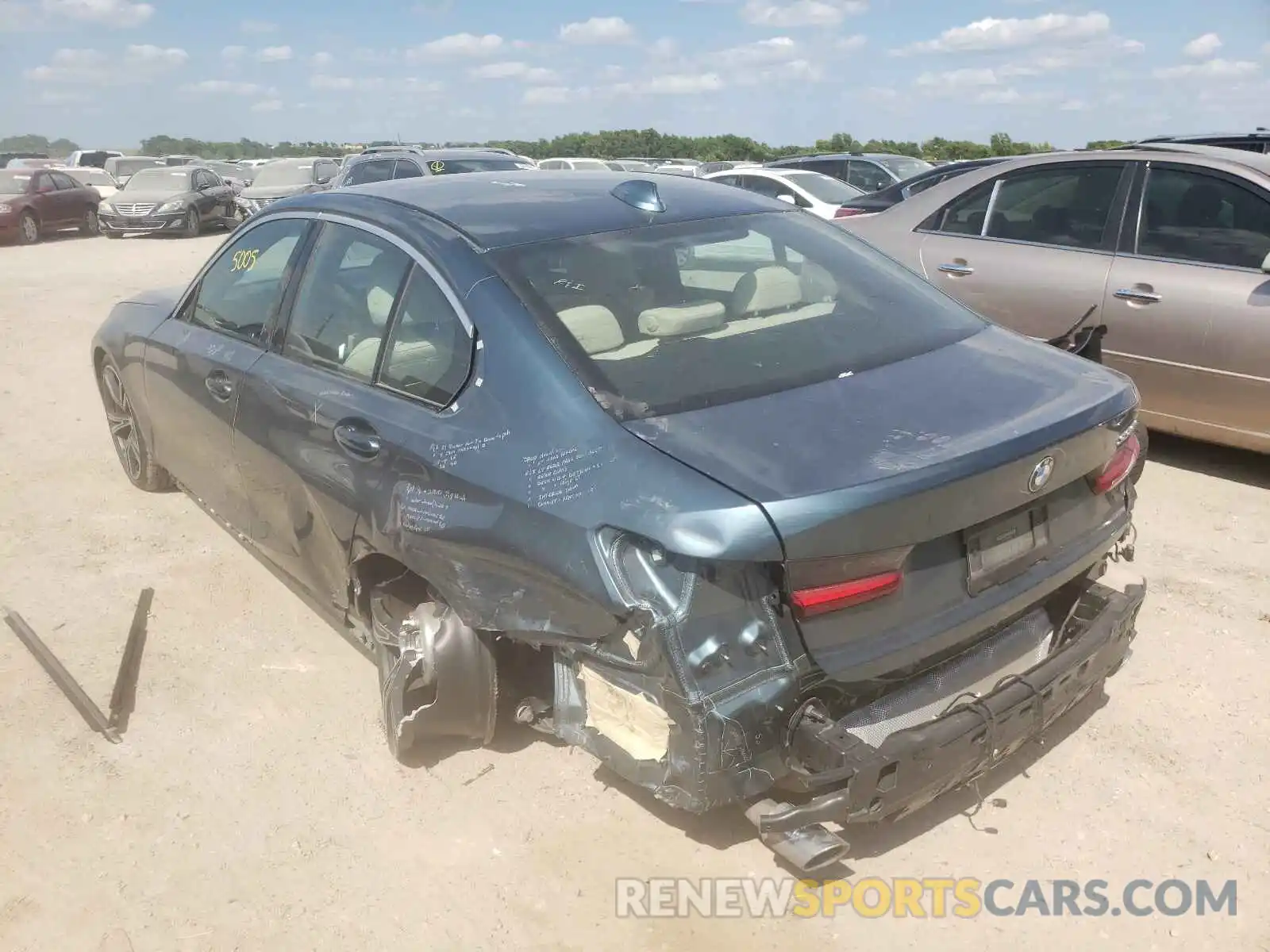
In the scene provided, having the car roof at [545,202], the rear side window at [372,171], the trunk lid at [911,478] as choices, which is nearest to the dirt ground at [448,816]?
the trunk lid at [911,478]

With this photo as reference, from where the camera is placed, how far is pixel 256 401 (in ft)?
11.9

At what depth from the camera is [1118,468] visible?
288 centimetres

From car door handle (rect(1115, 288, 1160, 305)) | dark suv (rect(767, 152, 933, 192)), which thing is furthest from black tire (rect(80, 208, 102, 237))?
car door handle (rect(1115, 288, 1160, 305))

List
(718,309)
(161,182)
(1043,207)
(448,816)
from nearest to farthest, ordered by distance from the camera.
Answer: (448,816) < (718,309) < (1043,207) < (161,182)

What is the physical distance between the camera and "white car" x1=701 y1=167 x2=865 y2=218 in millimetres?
13273

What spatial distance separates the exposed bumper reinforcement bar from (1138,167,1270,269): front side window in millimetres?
3150

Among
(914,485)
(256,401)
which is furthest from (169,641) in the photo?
(914,485)

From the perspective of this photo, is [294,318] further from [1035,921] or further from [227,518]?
[1035,921]

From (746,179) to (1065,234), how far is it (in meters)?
9.13

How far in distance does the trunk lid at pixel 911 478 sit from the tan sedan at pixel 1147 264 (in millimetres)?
2667

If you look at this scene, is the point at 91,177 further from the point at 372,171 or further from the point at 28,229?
the point at 372,171

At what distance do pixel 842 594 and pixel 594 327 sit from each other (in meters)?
1.02

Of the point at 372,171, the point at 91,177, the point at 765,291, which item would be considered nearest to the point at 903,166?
the point at 372,171

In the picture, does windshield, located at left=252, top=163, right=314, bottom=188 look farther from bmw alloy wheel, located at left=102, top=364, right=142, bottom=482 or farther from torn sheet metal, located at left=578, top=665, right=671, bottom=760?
torn sheet metal, located at left=578, top=665, right=671, bottom=760
